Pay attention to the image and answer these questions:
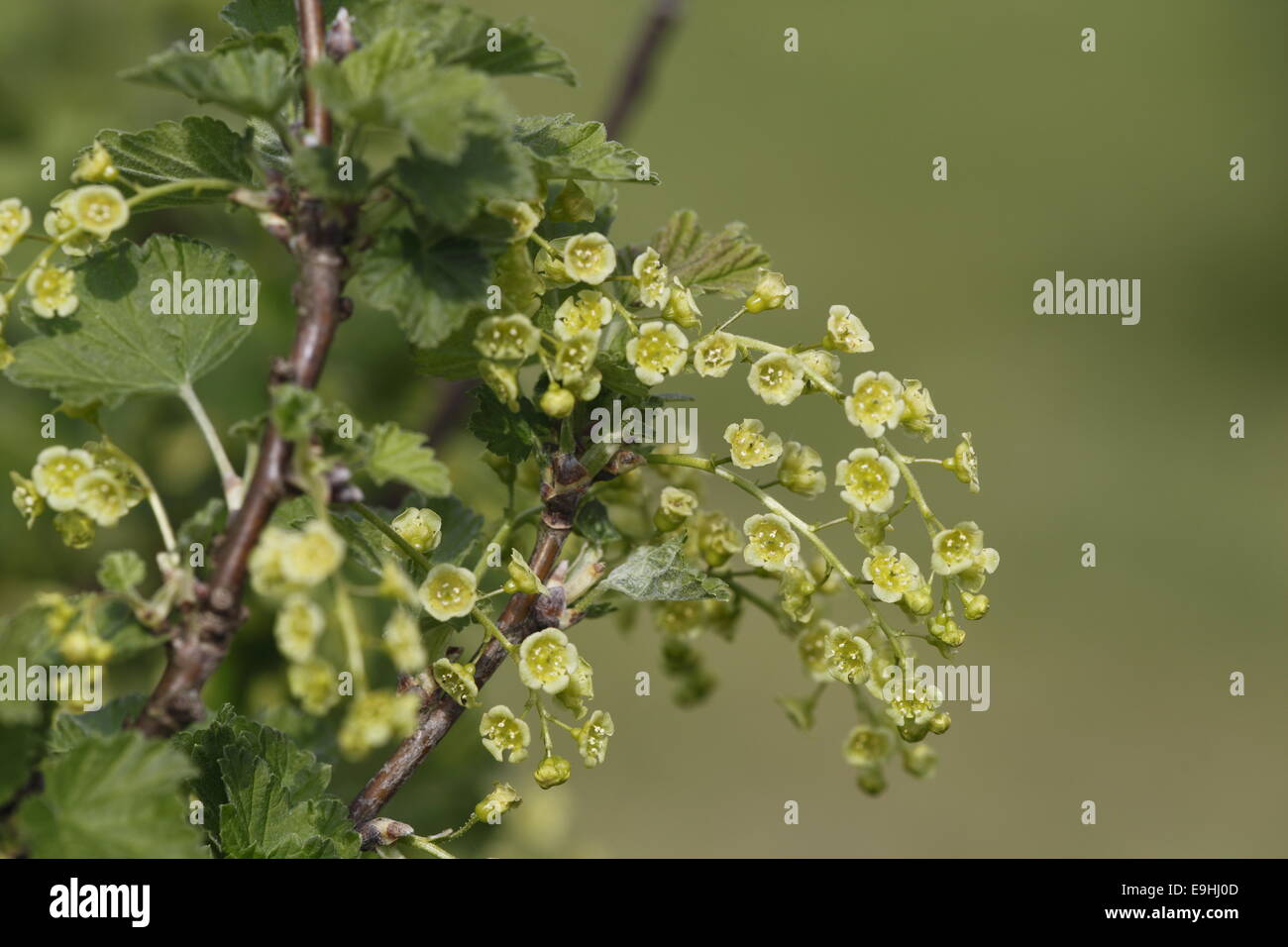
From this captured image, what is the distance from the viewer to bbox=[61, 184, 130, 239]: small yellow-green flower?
796mm

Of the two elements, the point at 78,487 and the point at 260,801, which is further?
the point at 260,801

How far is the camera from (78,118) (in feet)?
5.62

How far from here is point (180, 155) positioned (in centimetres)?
90

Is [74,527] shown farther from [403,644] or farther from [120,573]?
[403,644]

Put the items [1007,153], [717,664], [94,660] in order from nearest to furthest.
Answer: [94,660] < [717,664] < [1007,153]

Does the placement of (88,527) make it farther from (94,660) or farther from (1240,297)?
(1240,297)

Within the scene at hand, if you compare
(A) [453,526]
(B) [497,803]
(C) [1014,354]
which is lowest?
(B) [497,803]

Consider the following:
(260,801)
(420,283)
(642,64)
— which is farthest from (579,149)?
(642,64)

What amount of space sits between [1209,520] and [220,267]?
18.6 feet

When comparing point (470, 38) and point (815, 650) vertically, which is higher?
point (470, 38)

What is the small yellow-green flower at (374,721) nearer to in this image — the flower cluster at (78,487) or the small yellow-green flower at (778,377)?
the flower cluster at (78,487)

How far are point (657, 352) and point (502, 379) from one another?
0.35ft

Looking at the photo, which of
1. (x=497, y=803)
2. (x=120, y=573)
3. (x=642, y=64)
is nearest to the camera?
(x=120, y=573)
